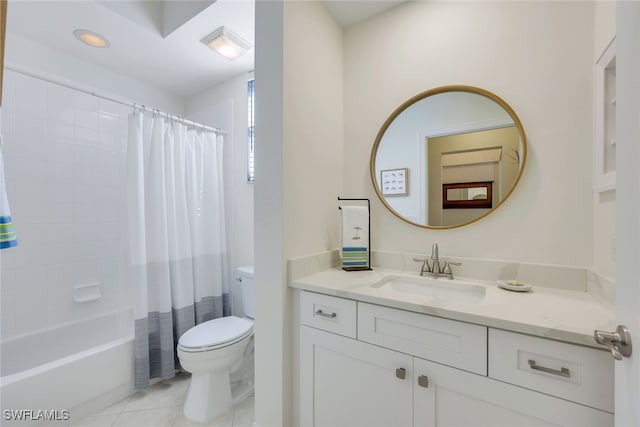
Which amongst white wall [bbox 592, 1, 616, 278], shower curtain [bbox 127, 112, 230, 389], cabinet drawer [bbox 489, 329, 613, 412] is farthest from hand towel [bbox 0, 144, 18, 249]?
white wall [bbox 592, 1, 616, 278]

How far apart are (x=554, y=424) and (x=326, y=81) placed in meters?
1.71

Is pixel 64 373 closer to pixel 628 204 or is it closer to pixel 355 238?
pixel 355 238

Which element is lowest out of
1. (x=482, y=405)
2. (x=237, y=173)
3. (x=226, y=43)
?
(x=482, y=405)

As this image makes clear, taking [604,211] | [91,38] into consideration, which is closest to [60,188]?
[91,38]

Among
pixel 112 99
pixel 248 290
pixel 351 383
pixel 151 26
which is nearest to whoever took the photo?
pixel 351 383

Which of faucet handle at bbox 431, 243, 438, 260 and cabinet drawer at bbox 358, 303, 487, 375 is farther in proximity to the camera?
faucet handle at bbox 431, 243, 438, 260

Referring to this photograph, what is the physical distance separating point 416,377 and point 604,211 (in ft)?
3.08

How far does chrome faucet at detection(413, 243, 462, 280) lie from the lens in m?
1.30

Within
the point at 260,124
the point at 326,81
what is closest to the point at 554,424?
the point at 260,124

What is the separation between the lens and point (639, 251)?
0.49 metres

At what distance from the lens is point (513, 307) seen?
2.88ft

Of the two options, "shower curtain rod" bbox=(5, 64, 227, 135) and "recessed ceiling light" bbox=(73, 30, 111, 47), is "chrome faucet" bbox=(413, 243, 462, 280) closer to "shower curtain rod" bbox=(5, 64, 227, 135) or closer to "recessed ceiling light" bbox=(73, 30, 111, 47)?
"shower curtain rod" bbox=(5, 64, 227, 135)

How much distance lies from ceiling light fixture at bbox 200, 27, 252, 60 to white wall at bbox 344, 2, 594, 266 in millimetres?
938

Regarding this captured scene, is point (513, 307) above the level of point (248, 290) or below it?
above
